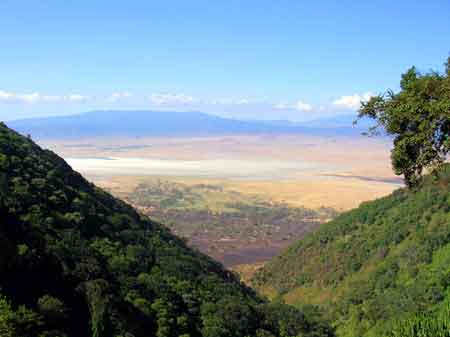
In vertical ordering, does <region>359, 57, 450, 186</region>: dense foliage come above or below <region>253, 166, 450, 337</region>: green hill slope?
above

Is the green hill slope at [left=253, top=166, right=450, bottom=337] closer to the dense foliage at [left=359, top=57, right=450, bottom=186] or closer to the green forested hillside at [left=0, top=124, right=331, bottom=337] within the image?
the green forested hillside at [left=0, top=124, right=331, bottom=337]

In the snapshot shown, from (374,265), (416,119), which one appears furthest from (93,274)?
(374,265)

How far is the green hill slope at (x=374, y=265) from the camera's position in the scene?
5206 cm

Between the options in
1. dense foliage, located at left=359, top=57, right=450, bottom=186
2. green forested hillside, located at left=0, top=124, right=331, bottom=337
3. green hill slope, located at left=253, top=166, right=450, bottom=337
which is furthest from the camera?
green hill slope, located at left=253, top=166, right=450, bottom=337

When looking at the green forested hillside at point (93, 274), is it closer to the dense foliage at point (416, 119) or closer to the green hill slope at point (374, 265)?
the green hill slope at point (374, 265)

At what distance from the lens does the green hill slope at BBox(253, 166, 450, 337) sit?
5206 cm

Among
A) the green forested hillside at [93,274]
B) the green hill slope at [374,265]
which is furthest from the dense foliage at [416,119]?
the green hill slope at [374,265]

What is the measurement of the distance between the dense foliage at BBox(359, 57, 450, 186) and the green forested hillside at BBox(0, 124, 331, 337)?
15312 mm

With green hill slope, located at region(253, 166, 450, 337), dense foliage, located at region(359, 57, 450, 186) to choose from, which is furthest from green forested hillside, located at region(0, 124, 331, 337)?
dense foliage, located at region(359, 57, 450, 186)

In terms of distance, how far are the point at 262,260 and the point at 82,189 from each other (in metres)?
56.8

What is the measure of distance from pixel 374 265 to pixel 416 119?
5393 cm

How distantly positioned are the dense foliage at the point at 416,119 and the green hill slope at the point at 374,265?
93.0ft

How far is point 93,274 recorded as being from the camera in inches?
1304

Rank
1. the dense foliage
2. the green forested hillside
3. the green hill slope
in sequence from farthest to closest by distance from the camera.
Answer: the green hill slope < the green forested hillside < the dense foliage
